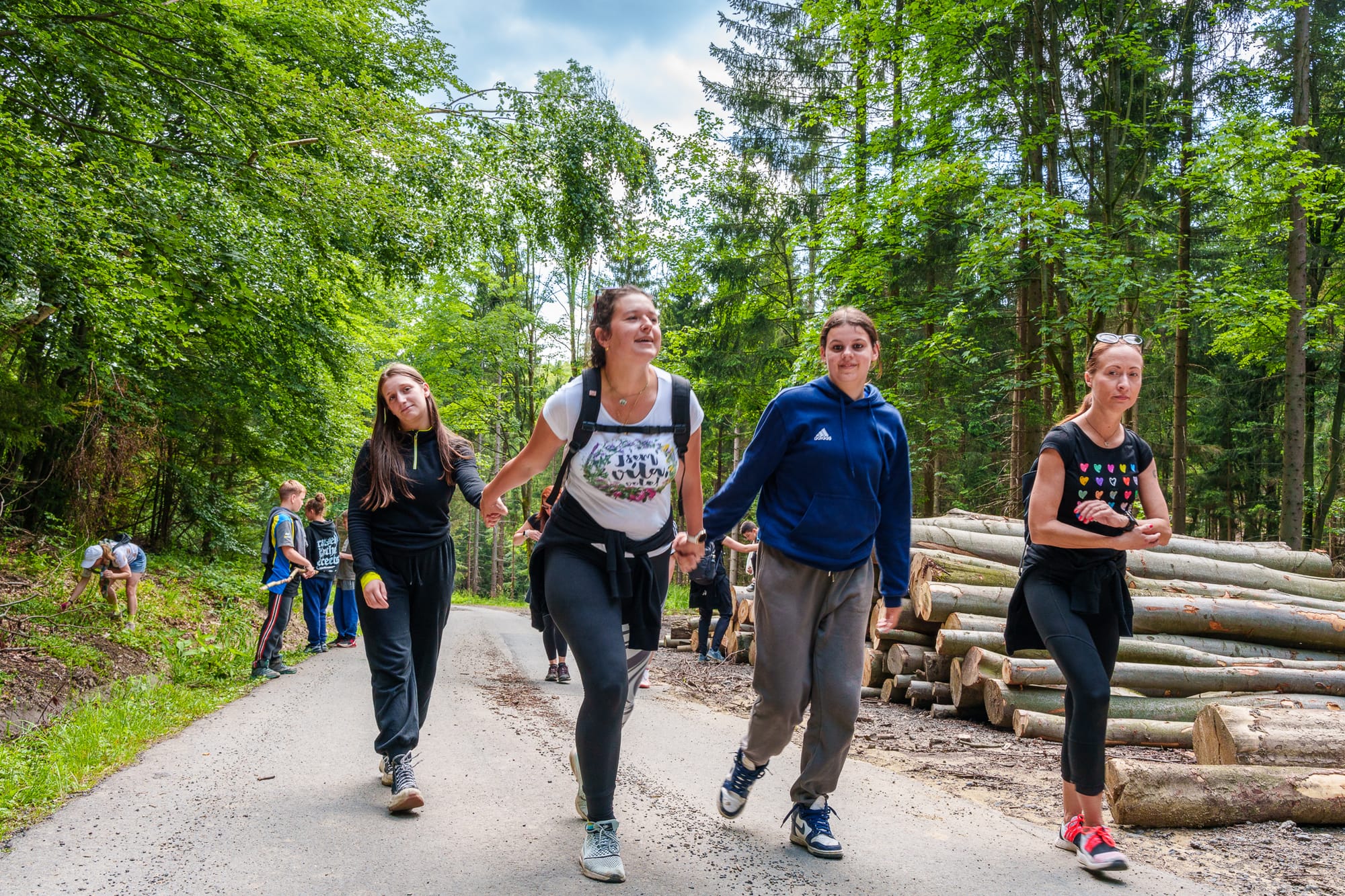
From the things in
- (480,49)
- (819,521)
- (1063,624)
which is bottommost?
(1063,624)

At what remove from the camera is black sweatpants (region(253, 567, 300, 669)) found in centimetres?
870

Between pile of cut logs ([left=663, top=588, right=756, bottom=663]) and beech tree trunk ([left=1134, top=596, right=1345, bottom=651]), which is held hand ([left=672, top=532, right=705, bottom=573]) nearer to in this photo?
beech tree trunk ([left=1134, top=596, right=1345, bottom=651])

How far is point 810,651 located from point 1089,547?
1.28m

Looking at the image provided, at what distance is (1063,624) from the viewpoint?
3639mm

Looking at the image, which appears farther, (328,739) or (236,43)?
(236,43)

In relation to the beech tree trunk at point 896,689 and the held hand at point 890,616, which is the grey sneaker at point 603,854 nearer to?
the held hand at point 890,616

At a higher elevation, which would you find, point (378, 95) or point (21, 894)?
point (378, 95)

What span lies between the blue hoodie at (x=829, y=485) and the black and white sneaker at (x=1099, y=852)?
3.90 ft

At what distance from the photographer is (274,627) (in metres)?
8.89

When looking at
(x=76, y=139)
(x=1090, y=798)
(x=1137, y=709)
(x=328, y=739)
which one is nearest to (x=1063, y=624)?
(x=1090, y=798)

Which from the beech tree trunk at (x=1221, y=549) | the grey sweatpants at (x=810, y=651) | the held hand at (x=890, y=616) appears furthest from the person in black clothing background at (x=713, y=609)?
the grey sweatpants at (x=810, y=651)

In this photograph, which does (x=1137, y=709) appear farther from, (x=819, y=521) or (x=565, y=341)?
(x=565, y=341)

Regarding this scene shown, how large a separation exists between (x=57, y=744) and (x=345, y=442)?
44.7ft

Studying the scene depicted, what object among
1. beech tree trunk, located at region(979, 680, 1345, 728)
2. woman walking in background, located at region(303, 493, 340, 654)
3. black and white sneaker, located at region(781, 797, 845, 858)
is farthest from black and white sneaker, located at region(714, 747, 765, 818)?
woman walking in background, located at region(303, 493, 340, 654)
